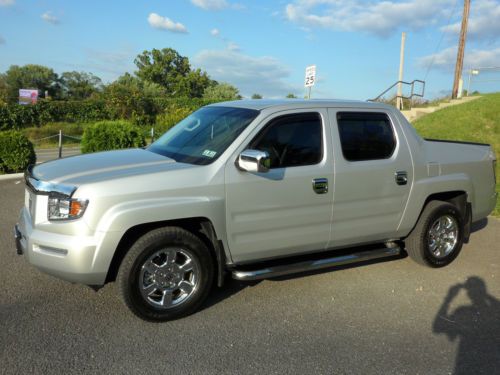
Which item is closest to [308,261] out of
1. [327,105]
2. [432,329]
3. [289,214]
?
[289,214]

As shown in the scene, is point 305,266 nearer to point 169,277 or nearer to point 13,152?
point 169,277

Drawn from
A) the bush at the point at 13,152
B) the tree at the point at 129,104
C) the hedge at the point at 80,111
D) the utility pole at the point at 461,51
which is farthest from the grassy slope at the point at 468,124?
the tree at the point at 129,104

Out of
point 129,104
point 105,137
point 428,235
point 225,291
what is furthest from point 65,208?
point 129,104

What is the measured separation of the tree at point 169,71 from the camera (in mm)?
71438

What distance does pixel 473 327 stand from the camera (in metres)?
3.88

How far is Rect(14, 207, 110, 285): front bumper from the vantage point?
11.2ft

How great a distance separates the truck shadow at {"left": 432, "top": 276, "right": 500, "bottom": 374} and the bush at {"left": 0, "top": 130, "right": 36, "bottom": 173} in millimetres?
9684

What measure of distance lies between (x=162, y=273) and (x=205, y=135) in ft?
4.54

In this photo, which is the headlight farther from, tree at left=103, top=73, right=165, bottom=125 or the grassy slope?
tree at left=103, top=73, right=165, bottom=125

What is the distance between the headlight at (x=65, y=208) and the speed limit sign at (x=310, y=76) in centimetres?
1056

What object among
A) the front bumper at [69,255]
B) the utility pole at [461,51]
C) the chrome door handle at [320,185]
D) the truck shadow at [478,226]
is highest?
the utility pole at [461,51]

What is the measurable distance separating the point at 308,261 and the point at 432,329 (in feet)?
3.97

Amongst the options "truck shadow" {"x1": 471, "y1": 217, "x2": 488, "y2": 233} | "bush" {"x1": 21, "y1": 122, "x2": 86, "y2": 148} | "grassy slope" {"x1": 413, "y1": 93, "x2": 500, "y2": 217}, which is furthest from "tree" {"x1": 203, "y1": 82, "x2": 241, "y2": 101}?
"truck shadow" {"x1": 471, "y1": 217, "x2": 488, "y2": 233}

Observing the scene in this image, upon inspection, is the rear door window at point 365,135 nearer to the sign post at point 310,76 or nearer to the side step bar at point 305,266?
the side step bar at point 305,266
